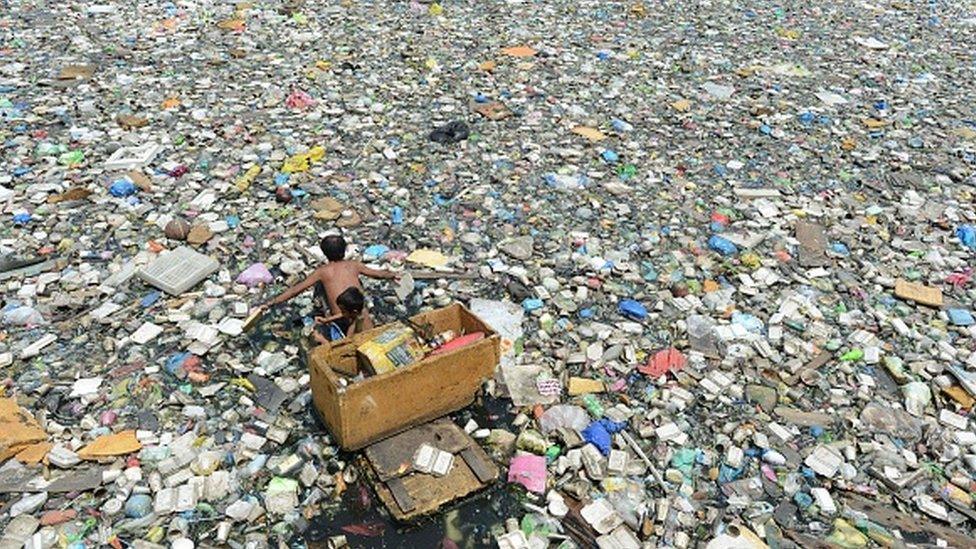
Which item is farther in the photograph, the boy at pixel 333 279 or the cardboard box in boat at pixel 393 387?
the boy at pixel 333 279

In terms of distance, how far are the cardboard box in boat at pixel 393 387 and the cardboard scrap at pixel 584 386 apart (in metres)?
0.54

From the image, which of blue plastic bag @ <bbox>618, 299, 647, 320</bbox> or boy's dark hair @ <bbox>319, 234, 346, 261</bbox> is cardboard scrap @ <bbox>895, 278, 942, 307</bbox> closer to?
blue plastic bag @ <bbox>618, 299, 647, 320</bbox>

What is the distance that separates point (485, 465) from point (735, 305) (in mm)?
2211

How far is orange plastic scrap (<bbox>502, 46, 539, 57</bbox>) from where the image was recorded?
351 inches

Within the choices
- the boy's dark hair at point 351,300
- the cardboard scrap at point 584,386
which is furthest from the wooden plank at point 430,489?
the boy's dark hair at point 351,300

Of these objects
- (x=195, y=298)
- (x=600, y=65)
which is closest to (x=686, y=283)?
(x=195, y=298)

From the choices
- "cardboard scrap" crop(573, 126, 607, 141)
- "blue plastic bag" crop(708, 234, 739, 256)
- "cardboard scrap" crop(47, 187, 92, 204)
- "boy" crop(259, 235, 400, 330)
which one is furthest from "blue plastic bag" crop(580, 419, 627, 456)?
"cardboard scrap" crop(47, 187, 92, 204)

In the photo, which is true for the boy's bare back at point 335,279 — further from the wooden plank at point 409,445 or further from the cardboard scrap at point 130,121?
the cardboard scrap at point 130,121

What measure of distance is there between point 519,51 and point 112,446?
22.0ft

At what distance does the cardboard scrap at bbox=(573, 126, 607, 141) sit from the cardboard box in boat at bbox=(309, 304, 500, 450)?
354 centimetres

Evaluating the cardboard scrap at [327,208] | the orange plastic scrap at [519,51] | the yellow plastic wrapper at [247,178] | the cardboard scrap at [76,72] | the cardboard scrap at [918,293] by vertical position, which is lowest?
the cardboard scrap at [76,72]

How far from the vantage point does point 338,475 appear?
3623 mm

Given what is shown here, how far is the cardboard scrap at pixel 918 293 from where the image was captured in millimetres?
5012

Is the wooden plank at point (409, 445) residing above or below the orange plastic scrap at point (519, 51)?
above
